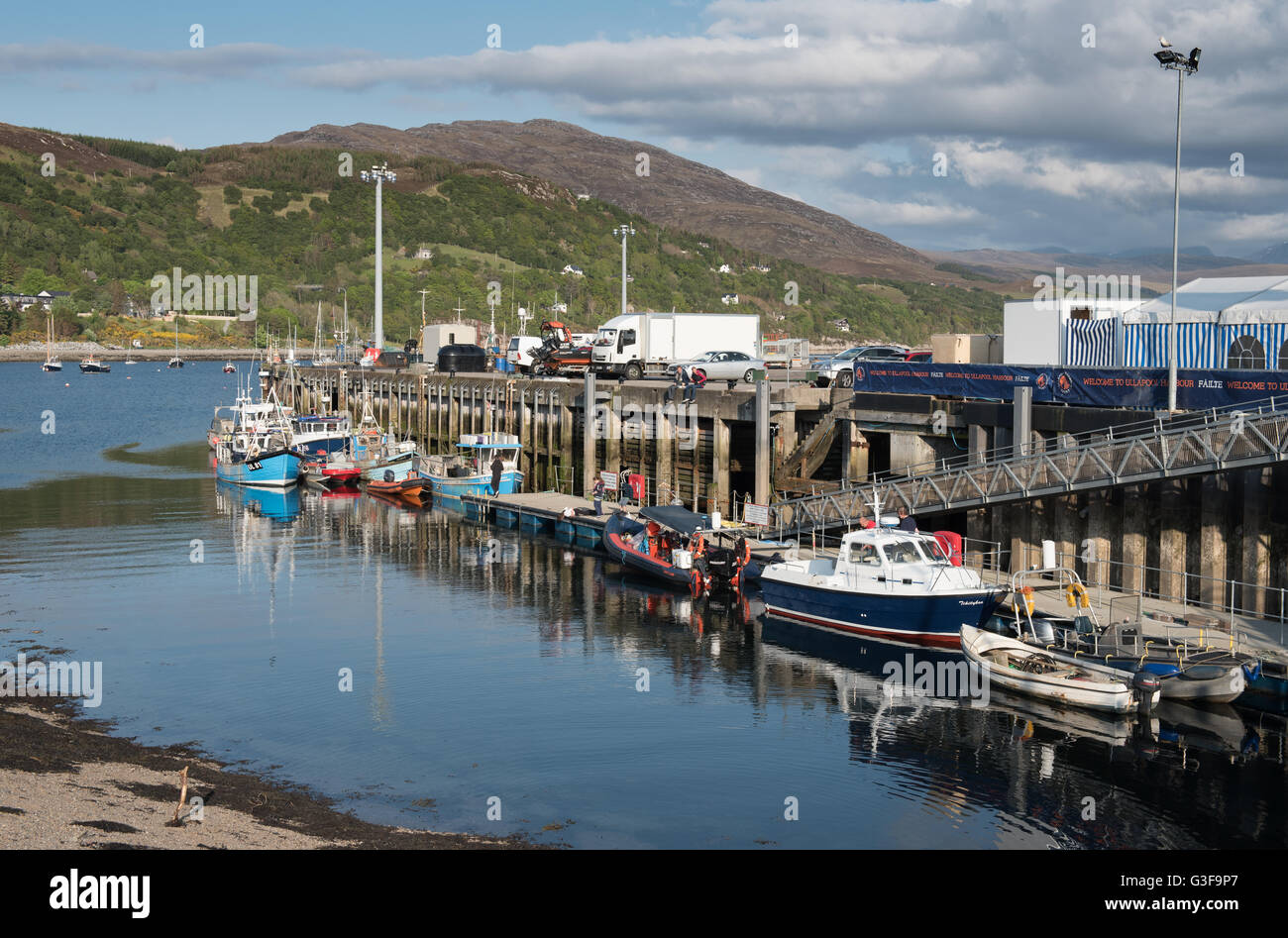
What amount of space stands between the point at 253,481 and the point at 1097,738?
168 ft

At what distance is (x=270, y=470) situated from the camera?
67.4 m

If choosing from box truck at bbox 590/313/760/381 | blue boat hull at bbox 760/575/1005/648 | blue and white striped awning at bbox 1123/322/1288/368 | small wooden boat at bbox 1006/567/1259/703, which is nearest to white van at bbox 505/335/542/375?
box truck at bbox 590/313/760/381

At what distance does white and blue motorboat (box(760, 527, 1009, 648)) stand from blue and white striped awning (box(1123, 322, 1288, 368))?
10.9 meters

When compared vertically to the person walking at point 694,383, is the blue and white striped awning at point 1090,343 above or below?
above

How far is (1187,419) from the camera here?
32.5m

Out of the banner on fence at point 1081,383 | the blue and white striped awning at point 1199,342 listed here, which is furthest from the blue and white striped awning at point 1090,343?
the banner on fence at point 1081,383

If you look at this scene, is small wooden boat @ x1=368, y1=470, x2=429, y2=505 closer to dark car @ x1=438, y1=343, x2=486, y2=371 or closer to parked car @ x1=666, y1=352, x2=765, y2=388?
dark car @ x1=438, y1=343, x2=486, y2=371

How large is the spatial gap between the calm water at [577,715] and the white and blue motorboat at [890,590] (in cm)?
68

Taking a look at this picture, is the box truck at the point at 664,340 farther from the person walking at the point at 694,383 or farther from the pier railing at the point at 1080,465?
the pier railing at the point at 1080,465

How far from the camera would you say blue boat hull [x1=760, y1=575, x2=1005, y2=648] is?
31.8 m

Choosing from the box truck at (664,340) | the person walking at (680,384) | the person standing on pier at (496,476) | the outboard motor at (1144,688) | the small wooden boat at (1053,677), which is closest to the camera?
the outboard motor at (1144,688)

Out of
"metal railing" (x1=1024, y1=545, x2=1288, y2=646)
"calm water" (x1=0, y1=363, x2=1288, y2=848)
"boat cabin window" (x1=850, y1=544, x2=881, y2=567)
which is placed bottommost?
"calm water" (x1=0, y1=363, x2=1288, y2=848)

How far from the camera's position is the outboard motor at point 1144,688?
26650 mm

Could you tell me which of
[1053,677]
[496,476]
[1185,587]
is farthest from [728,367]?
[1053,677]
